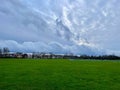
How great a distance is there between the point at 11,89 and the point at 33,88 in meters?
1.32

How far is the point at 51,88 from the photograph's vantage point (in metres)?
16.2

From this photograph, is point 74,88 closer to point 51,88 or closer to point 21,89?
point 51,88

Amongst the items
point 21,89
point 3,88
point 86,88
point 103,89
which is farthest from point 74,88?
point 3,88

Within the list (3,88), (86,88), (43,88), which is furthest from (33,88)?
(86,88)

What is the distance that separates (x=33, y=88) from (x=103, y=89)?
14.2ft

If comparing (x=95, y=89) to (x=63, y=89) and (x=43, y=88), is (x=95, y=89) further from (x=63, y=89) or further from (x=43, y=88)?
(x=43, y=88)

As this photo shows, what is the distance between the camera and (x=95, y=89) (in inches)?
642

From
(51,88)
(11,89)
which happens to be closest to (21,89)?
(11,89)

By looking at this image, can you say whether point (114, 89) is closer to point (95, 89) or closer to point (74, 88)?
point (95, 89)

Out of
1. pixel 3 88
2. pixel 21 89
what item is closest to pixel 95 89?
pixel 21 89

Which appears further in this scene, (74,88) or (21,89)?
(74,88)

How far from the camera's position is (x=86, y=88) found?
1675 cm

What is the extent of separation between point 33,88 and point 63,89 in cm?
183

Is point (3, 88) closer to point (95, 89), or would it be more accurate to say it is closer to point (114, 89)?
point (95, 89)
